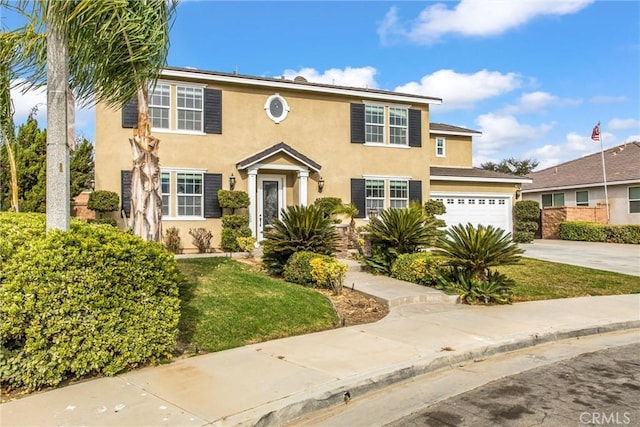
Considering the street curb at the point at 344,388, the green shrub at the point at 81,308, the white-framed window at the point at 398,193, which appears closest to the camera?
the street curb at the point at 344,388

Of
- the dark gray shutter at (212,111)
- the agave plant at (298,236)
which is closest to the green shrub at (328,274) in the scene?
the agave plant at (298,236)

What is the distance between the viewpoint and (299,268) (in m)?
11.0

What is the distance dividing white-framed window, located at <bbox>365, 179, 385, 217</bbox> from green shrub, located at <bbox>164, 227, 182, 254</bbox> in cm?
731

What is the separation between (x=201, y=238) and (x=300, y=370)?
10926 mm

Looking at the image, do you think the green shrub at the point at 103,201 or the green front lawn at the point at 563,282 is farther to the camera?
the green shrub at the point at 103,201

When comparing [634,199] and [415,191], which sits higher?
[415,191]

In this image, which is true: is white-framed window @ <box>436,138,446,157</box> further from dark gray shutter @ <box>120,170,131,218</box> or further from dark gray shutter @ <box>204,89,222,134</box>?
dark gray shutter @ <box>120,170,131,218</box>

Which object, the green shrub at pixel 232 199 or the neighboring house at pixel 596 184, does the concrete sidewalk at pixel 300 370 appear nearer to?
the green shrub at pixel 232 199

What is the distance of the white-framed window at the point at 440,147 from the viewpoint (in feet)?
79.5

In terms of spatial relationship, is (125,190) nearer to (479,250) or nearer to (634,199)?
(479,250)

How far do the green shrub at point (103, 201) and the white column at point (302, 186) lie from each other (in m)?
6.15

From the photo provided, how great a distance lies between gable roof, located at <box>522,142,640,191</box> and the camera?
1070 inches

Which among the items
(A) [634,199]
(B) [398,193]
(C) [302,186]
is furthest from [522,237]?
(C) [302,186]
